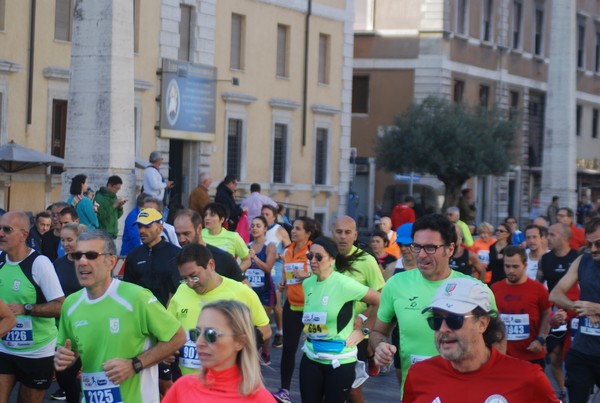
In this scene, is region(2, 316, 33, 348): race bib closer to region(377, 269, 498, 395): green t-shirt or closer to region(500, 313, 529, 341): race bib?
region(377, 269, 498, 395): green t-shirt

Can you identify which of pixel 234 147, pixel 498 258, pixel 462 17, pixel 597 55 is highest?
pixel 597 55

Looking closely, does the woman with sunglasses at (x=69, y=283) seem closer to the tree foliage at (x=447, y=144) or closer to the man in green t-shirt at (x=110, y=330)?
the man in green t-shirt at (x=110, y=330)

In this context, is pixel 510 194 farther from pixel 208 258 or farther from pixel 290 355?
pixel 208 258

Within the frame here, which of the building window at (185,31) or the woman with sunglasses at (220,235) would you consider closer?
the woman with sunglasses at (220,235)

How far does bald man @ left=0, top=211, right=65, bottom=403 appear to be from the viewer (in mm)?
9273

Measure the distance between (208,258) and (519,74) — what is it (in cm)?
4632

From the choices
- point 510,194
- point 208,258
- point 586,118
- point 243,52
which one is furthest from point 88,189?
point 586,118

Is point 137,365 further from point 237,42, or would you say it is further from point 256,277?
point 237,42

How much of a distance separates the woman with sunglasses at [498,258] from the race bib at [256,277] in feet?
9.43

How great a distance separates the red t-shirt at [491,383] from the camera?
5590 millimetres

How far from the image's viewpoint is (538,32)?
5625cm

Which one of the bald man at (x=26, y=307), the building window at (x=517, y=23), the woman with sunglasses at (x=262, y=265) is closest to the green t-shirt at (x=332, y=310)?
the bald man at (x=26, y=307)

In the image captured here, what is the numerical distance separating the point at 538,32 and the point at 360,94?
38.2 feet

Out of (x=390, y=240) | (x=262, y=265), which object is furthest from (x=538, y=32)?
(x=262, y=265)
